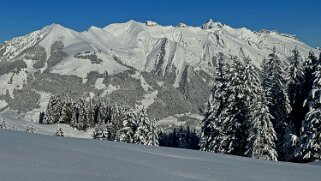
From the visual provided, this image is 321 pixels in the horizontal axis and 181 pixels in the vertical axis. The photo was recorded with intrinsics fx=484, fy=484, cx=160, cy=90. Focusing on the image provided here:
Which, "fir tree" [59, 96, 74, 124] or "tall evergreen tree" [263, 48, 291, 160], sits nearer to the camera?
"tall evergreen tree" [263, 48, 291, 160]

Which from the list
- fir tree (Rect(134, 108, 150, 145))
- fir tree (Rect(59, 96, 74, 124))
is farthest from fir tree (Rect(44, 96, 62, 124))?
fir tree (Rect(134, 108, 150, 145))

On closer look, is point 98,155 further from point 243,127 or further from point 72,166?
point 243,127

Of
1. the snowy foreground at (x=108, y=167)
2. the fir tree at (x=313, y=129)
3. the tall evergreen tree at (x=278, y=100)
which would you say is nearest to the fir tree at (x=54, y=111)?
the tall evergreen tree at (x=278, y=100)

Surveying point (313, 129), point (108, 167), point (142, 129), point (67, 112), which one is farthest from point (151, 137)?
point (67, 112)

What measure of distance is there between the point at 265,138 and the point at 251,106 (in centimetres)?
312

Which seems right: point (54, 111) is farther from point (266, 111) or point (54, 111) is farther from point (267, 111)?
point (266, 111)

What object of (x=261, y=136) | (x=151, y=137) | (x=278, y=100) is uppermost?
(x=278, y=100)

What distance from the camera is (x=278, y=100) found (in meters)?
48.1

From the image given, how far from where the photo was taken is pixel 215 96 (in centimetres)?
4894

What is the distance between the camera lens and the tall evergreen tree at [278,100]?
154ft

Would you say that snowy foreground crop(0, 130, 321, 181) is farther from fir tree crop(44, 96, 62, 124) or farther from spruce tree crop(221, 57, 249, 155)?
fir tree crop(44, 96, 62, 124)

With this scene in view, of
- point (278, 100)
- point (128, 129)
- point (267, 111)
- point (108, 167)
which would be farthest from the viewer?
point (128, 129)

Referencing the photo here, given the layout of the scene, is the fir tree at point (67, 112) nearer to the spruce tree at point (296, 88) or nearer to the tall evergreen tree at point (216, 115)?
the tall evergreen tree at point (216, 115)

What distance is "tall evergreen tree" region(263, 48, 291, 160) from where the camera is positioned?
46.9m
